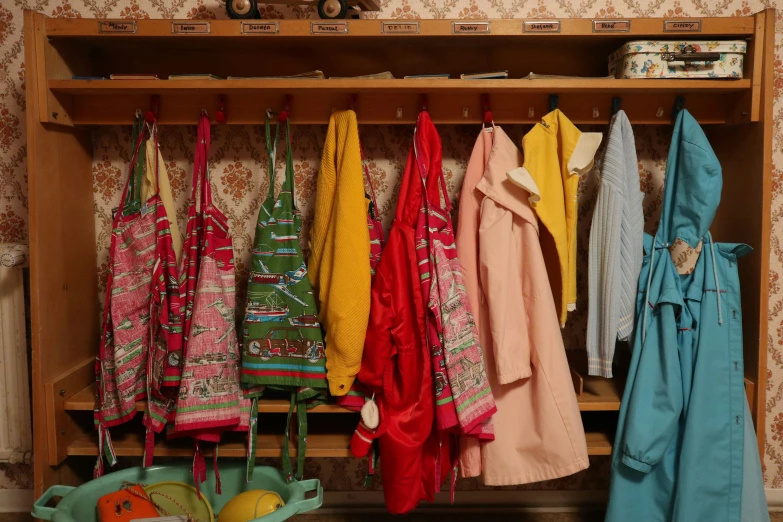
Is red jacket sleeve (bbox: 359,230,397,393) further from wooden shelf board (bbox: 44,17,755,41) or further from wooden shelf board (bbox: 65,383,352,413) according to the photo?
wooden shelf board (bbox: 44,17,755,41)

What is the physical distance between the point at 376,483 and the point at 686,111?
1.42m

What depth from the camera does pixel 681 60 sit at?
1.54 metres

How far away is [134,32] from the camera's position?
5.03 feet

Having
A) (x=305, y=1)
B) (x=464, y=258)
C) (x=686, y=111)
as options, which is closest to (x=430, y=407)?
(x=464, y=258)

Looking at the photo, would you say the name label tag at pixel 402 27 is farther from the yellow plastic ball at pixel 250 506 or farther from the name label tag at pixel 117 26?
the yellow plastic ball at pixel 250 506

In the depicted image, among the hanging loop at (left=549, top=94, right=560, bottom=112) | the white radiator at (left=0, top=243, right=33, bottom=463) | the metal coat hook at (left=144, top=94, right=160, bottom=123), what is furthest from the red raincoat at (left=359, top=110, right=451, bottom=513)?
the white radiator at (left=0, top=243, right=33, bottom=463)

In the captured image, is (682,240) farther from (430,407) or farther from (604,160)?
(430,407)

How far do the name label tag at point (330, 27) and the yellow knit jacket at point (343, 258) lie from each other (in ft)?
0.66

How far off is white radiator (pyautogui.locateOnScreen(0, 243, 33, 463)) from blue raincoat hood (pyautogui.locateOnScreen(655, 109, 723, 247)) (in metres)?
1.79

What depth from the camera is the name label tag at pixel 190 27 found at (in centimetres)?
152

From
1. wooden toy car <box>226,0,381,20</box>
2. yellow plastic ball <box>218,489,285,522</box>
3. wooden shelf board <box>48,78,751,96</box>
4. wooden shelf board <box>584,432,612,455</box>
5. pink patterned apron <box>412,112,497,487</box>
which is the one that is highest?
wooden toy car <box>226,0,381,20</box>

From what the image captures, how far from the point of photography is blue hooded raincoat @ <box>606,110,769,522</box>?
1.53 metres

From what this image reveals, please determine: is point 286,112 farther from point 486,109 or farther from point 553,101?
point 553,101

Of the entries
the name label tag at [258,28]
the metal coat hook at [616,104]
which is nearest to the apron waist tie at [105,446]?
the name label tag at [258,28]
